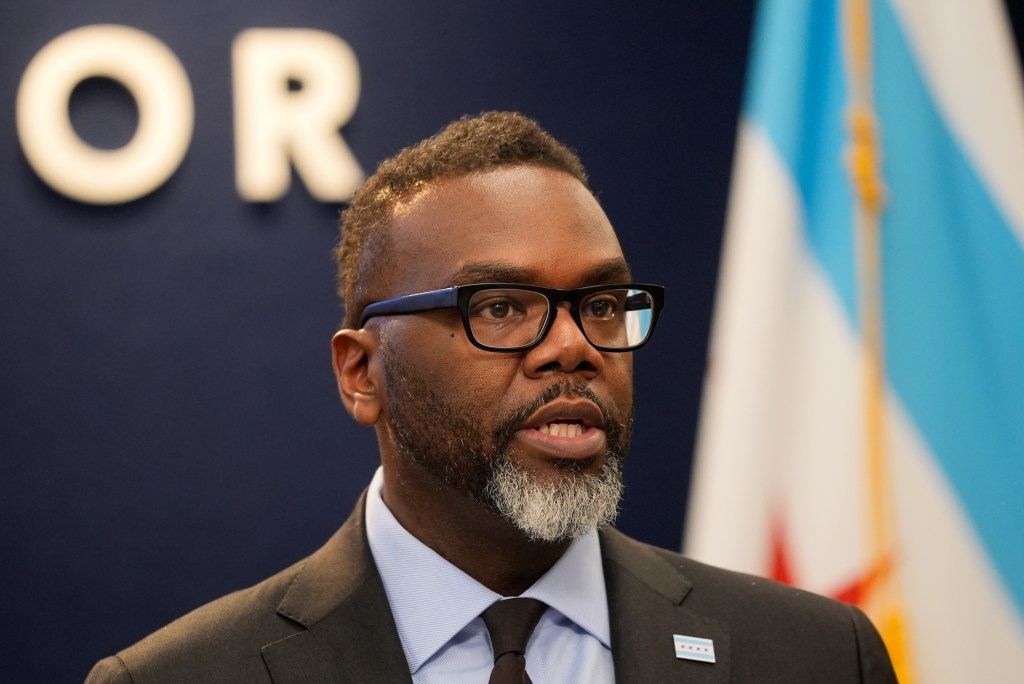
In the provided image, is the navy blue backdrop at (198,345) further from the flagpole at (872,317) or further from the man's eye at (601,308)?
the man's eye at (601,308)

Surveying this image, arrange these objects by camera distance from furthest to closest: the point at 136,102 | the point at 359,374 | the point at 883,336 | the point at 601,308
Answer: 1. the point at 136,102
2. the point at 883,336
3. the point at 359,374
4. the point at 601,308

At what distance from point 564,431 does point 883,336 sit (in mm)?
1231

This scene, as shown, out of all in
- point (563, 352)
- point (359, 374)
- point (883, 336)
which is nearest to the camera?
point (563, 352)

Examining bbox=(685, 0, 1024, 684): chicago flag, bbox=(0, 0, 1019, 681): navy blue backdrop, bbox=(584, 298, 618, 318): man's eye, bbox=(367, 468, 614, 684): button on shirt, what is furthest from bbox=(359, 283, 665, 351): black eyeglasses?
bbox=(0, 0, 1019, 681): navy blue backdrop

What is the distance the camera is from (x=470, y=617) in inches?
70.2

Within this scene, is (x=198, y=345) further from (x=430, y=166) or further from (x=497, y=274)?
(x=497, y=274)

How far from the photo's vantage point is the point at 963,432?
8.51 feet

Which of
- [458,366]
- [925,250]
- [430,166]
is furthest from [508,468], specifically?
[925,250]

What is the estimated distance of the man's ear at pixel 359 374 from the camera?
195 centimetres

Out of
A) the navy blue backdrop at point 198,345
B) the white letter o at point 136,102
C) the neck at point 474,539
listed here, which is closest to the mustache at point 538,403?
the neck at point 474,539

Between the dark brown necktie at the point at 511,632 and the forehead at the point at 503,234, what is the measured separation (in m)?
A: 0.50

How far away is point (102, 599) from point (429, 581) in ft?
4.47

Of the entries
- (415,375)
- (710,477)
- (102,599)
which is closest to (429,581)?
(415,375)

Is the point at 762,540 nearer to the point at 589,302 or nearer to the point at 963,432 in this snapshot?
the point at 963,432
